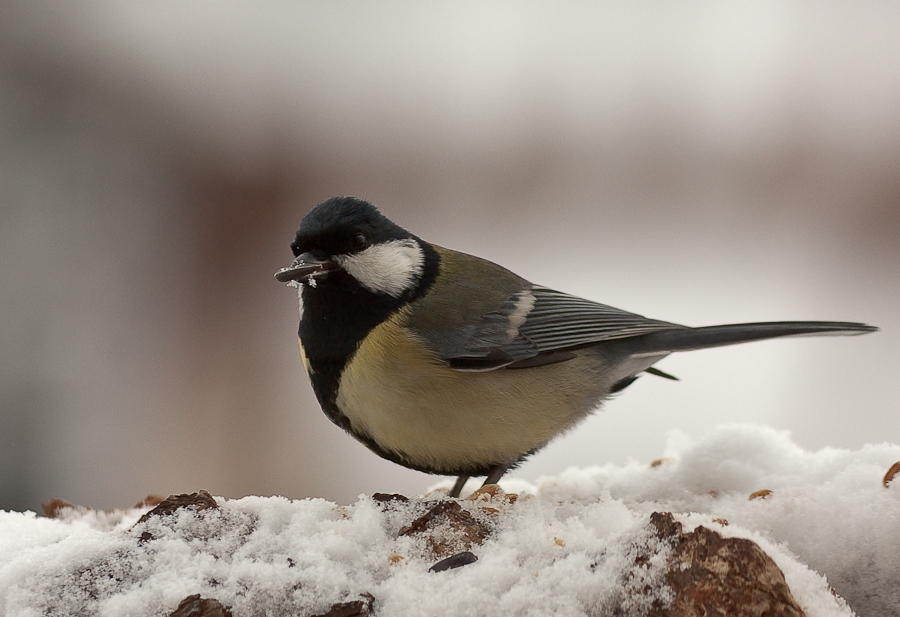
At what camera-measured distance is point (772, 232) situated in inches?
75.8

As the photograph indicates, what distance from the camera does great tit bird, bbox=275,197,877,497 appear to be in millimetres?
926

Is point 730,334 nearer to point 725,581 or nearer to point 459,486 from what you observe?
point 459,486

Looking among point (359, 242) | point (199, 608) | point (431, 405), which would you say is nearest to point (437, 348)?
point (431, 405)

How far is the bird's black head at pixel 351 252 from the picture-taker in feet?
3.06

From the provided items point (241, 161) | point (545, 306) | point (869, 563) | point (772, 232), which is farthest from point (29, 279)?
point (772, 232)

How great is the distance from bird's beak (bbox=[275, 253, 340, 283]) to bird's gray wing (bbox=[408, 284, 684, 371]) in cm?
16

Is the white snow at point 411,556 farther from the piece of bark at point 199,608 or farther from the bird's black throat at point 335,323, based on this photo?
the bird's black throat at point 335,323

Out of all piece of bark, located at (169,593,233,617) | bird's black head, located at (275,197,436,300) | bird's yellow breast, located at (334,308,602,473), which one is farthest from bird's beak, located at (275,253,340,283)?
piece of bark, located at (169,593,233,617)

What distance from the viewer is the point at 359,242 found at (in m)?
0.97

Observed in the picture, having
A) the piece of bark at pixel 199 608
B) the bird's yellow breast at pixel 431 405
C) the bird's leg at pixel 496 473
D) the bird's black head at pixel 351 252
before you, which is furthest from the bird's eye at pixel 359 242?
Answer: the piece of bark at pixel 199 608

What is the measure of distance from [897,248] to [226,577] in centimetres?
193

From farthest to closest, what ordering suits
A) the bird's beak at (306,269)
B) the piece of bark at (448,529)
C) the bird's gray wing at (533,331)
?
the bird's gray wing at (533,331) < the bird's beak at (306,269) < the piece of bark at (448,529)

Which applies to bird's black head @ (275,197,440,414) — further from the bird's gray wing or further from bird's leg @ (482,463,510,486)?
bird's leg @ (482,463,510,486)

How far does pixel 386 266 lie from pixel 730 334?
0.50m
